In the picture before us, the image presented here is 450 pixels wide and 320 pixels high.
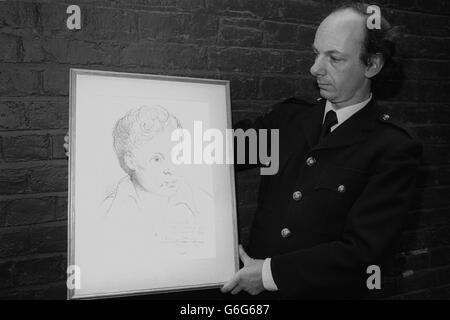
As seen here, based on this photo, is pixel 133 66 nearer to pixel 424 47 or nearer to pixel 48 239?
pixel 48 239

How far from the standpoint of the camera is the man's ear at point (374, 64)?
127 cm

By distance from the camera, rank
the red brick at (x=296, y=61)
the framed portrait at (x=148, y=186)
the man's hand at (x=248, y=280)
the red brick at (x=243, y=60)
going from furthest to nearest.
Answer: the red brick at (x=296, y=61) < the red brick at (x=243, y=60) < the man's hand at (x=248, y=280) < the framed portrait at (x=148, y=186)

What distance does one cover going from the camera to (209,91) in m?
1.26

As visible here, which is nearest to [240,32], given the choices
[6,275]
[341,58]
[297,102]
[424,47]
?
[297,102]

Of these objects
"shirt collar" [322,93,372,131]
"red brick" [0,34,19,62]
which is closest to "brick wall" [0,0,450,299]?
"red brick" [0,34,19,62]

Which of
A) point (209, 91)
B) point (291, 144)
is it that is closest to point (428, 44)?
point (291, 144)

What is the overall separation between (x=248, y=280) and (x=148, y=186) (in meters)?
0.40

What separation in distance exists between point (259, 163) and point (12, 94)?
835 millimetres

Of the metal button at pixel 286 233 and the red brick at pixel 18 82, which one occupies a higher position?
the red brick at pixel 18 82

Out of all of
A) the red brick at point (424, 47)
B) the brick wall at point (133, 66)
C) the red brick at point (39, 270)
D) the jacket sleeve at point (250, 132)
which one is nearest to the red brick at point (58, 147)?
the brick wall at point (133, 66)

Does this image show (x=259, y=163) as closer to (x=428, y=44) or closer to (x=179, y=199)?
(x=179, y=199)

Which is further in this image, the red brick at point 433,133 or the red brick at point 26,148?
the red brick at point 433,133

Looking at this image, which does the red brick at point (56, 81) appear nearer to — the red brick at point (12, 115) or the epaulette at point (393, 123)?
the red brick at point (12, 115)

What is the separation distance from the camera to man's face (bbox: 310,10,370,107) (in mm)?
1222
